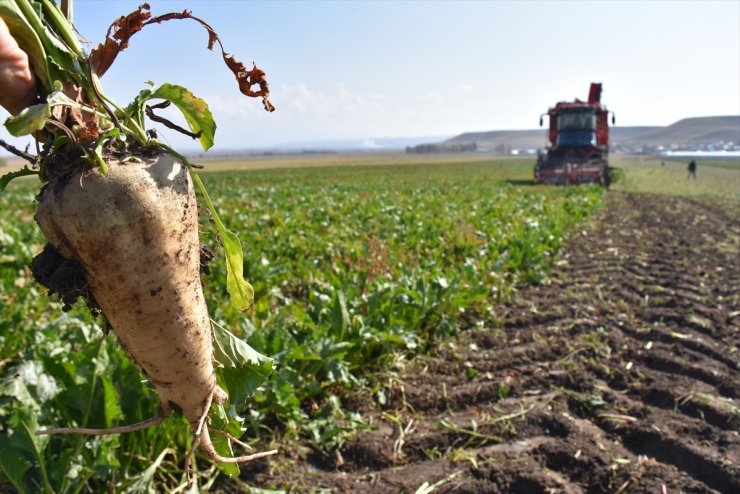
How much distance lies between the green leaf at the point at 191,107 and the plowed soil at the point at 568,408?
167 cm

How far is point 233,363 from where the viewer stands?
70.6 inches

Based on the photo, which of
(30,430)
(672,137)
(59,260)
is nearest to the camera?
(59,260)

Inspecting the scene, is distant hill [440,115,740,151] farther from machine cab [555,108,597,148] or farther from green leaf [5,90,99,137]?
green leaf [5,90,99,137]

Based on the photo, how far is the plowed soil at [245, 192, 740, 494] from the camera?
250 centimetres

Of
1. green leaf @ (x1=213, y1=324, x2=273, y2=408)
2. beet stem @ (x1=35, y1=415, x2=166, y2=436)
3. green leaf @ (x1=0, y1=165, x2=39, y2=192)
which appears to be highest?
green leaf @ (x1=0, y1=165, x2=39, y2=192)

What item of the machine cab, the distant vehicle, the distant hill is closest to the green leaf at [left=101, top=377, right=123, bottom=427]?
the distant vehicle

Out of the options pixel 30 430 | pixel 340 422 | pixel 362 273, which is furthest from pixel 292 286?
pixel 30 430

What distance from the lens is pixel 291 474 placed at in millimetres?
2504

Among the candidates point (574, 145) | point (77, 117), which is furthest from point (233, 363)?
point (574, 145)

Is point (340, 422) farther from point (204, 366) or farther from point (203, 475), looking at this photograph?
point (204, 366)

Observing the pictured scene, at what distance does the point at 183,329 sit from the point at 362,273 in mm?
3247

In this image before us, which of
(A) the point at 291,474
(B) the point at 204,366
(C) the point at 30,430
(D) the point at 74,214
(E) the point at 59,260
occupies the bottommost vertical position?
(A) the point at 291,474

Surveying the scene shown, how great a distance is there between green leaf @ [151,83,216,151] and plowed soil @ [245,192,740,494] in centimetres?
167

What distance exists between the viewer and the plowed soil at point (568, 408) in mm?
2498
